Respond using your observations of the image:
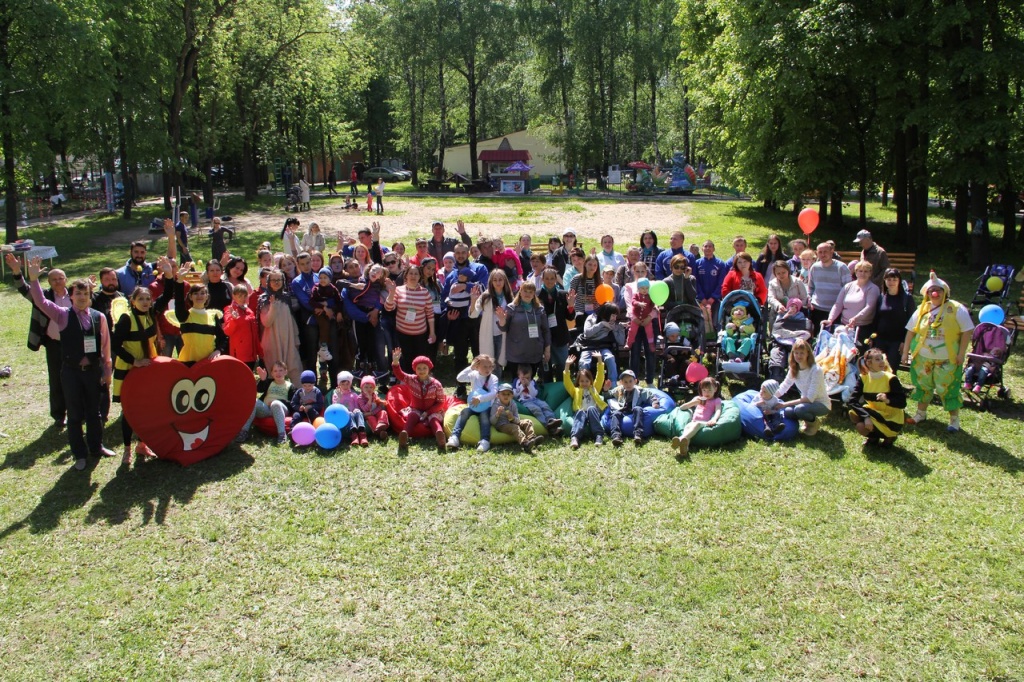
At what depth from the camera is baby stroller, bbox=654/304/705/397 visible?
8.82 m

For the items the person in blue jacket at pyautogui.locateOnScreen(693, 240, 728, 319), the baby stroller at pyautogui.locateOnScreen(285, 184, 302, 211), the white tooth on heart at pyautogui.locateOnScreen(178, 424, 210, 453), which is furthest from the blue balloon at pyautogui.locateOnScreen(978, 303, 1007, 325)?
the baby stroller at pyautogui.locateOnScreen(285, 184, 302, 211)

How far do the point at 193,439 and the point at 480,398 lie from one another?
2768 mm

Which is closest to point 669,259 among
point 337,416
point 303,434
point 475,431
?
point 475,431

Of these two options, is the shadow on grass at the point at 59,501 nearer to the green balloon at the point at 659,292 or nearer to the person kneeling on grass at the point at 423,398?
the person kneeling on grass at the point at 423,398

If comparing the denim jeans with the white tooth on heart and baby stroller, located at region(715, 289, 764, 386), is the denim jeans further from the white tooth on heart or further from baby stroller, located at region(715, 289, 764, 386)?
the white tooth on heart

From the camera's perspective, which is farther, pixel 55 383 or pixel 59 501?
pixel 55 383

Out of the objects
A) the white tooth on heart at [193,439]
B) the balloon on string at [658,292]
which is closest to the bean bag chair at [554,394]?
the balloon on string at [658,292]

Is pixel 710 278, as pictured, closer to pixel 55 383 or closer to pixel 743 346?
pixel 743 346

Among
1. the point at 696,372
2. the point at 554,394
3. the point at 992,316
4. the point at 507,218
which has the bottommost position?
the point at 554,394

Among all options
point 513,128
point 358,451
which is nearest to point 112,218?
point 358,451

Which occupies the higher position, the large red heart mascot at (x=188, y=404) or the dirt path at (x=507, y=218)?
the dirt path at (x=507, y=218)

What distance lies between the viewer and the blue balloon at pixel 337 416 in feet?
25.3

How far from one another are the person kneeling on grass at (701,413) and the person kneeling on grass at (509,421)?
1.40 m

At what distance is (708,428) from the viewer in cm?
747
